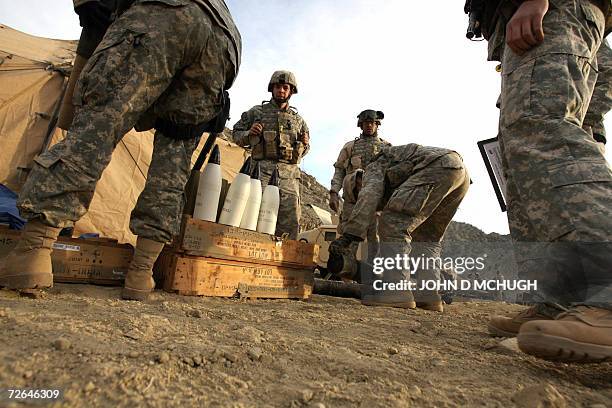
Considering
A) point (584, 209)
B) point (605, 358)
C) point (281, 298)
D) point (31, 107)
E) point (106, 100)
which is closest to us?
point (605, 358)

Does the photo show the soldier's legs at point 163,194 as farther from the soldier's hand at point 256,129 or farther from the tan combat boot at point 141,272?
the soldier's hand at point 256,129

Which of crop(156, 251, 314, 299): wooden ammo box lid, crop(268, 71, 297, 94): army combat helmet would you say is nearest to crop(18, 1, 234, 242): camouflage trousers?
crop(156, 251, 314, 299): wooden ammo box lid

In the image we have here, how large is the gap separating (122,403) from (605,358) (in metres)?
1.16

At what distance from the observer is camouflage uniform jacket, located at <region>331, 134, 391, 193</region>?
19.9 ft

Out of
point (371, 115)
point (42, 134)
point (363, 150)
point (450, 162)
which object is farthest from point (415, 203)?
point (42, 134)

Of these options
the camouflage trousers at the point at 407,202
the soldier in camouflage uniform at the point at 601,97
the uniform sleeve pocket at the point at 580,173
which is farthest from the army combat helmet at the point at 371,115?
the uniform sleeve pocket at the point at 580,173

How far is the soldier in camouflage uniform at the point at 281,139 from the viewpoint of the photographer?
425cm

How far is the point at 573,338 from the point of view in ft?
Result: 3.22

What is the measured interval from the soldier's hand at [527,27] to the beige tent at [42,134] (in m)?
4.51

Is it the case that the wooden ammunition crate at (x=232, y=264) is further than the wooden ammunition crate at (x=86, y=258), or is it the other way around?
the wooden ammunition crate at (x=232, y=264)

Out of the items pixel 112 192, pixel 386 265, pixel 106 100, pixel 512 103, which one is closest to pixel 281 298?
pixel 386 265

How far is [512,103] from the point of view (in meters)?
1.44

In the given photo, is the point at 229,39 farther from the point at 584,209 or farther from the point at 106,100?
the point at 584,209

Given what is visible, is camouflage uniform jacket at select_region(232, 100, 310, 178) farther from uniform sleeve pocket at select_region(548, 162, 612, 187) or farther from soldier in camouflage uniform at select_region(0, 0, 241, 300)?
uniform sleeve pocket at select_region(548, 162, 612, 187)
